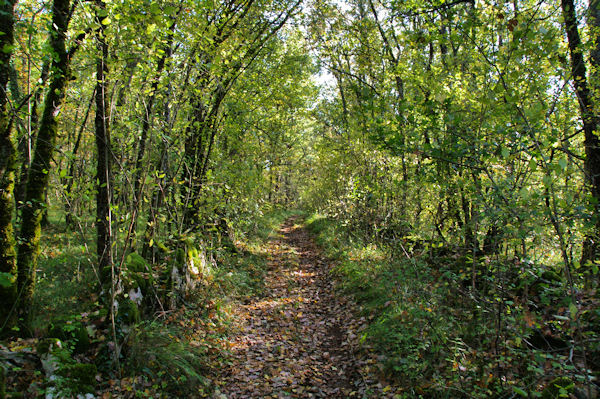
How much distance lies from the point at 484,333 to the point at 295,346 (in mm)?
2962

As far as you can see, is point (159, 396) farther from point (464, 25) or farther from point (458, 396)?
point (464, 25)

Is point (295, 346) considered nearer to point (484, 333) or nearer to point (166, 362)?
point (166, 362)

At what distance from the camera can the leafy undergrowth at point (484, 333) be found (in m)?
2.92

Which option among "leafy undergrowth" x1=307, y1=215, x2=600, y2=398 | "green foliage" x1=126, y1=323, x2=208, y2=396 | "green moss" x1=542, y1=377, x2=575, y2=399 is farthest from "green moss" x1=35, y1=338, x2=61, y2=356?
"green moss" x1=542, y1=377, x2=575, y2=399

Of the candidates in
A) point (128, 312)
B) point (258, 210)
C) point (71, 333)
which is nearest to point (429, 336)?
point (128, 312)

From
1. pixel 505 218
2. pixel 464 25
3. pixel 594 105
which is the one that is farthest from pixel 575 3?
pixel 505 218

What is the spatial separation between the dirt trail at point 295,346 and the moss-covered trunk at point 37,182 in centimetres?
273

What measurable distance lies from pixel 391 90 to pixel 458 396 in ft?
25.4

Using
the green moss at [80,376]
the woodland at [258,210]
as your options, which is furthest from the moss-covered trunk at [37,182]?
the green moss at [80,376]

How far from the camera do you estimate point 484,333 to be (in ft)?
13.4

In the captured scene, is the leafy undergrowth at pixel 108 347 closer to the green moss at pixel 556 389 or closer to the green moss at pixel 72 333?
the green moss at pixel 72 333

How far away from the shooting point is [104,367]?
392 centimetres

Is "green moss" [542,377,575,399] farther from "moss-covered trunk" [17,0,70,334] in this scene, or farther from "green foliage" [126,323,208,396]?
"moss-covered trunk" [17,0,70,334]

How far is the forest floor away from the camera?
4.42 metres
